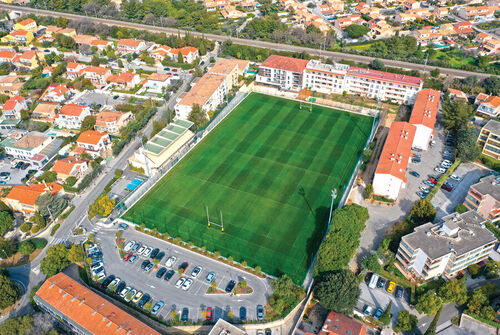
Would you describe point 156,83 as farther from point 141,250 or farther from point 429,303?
point 429,303

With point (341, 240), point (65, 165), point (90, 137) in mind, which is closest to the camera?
point (341, 240)

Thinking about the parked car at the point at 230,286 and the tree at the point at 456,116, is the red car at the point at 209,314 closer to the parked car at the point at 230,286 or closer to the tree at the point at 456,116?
the parked car at the point at 230,286

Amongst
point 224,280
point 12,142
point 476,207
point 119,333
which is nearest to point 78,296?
point 119,333

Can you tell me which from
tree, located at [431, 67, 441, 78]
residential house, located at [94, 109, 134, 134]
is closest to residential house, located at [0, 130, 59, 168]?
residential house, located at [94, 109, 134, 134]

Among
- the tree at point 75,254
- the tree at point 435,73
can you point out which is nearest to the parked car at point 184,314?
the tree at point 75,254

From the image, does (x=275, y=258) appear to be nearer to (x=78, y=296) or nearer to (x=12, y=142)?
(x=78, y=296)

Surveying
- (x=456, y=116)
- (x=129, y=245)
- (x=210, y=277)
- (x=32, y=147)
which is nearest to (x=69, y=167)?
(x=32, y=147)

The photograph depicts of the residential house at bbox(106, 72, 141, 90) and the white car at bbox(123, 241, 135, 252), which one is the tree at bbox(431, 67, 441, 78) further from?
the white car at bbox(123, 241, 135, 252)
